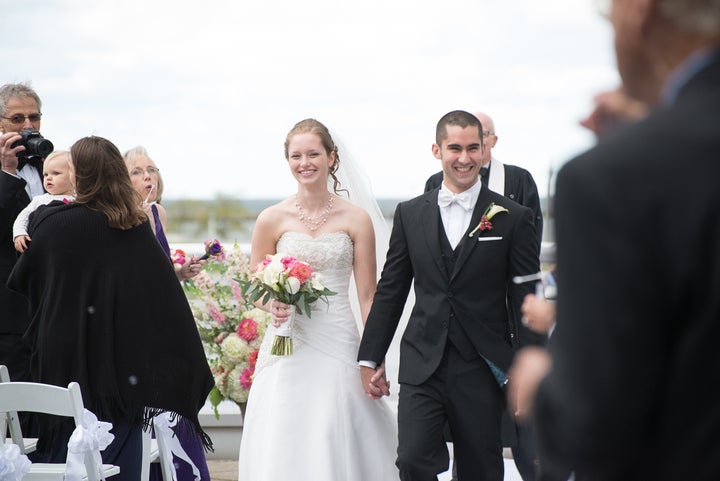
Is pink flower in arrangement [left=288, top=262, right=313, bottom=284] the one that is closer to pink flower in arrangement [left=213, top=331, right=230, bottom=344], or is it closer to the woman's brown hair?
the woman's brown hair

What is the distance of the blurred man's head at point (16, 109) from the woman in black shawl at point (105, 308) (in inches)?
43.1

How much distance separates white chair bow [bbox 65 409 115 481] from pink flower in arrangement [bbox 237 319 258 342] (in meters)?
2.23

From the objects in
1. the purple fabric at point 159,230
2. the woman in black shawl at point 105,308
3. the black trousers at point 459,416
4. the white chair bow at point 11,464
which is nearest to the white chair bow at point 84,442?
the white chair bow at point 11,464

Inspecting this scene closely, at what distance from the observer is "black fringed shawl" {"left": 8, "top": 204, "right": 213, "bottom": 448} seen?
4.53 metres

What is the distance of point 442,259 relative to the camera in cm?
486

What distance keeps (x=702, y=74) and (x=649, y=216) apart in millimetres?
240

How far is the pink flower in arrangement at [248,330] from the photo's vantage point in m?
6.34

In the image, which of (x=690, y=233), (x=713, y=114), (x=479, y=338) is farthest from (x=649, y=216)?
(x=479, y=338)

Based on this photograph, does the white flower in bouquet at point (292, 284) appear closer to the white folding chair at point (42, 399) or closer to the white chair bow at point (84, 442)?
the white chair bow at point (84, 442)

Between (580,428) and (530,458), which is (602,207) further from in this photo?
(530,458)

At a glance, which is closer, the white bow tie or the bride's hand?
the white bow tie

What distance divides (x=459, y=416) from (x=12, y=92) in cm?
315

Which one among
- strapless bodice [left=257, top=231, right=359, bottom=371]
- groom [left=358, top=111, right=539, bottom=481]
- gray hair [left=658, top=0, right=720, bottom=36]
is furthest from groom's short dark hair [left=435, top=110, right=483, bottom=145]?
gray hair [left=658, top=0, right=720, bottom=36]

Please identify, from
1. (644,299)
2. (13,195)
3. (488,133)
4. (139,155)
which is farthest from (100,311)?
(644,299)
